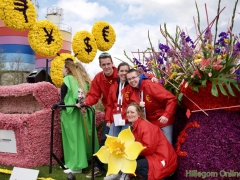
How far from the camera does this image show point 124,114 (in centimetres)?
386

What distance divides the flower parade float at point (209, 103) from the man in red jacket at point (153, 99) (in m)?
0.15

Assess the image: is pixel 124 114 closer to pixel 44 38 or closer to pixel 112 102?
pixel 112 102

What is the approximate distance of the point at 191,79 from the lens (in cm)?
325

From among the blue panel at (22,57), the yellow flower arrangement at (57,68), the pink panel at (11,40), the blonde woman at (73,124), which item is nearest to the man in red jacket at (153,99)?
the blonde woman at (73,124)

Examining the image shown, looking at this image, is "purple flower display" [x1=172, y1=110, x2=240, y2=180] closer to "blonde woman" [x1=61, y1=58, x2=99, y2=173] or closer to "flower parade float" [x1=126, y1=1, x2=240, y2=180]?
"flower parade float" [x1=126, y1=1, x2=240, y2=180]

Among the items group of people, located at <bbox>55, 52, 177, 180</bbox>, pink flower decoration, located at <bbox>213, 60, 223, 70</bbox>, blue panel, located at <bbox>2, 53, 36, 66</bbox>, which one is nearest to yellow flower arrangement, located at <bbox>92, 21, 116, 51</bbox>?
group of people, located at <bbox>55, 52, 177, 180</bbox>

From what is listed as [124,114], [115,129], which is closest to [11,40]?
[115,129]

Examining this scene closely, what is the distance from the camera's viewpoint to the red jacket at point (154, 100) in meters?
3.49

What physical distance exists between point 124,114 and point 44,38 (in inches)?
108

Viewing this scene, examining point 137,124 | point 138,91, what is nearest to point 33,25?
point 138,91

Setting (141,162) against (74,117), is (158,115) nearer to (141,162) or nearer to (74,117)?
(141,162)

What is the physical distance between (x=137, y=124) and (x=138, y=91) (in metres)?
0.52

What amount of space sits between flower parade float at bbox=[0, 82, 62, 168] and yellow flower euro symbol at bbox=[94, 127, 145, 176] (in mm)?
1849

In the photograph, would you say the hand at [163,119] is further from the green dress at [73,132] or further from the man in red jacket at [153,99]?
the green dress at [73,132]
